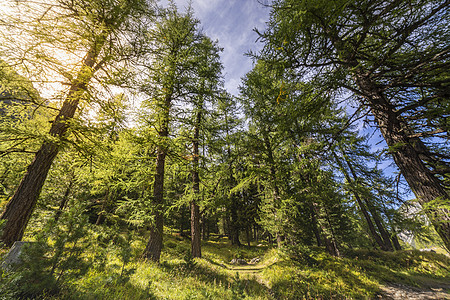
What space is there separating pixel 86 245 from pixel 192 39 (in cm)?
1017

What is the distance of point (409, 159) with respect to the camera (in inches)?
132

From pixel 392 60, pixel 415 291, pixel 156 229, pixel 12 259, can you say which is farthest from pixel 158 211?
pixel 415 291

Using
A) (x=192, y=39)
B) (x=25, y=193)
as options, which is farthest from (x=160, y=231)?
(x=192, y=39)

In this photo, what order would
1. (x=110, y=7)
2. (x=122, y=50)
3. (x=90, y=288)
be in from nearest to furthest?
(x=90, y=288), (x=110, y=7), (x=122, y=50)

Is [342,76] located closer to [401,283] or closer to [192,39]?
[192,39]

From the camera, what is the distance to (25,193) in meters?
4.29

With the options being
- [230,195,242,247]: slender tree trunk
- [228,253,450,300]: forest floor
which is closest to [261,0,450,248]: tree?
[228,253,450,300]: forest floor

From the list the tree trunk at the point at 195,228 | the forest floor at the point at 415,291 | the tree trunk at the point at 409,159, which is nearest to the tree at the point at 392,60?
the tree trunk at the point at 409,159

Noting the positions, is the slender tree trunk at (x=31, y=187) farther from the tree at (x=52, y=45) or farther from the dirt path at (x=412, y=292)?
the dirt path at (x=412, y=292)

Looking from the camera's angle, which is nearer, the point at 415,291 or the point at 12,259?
the point at 12,259

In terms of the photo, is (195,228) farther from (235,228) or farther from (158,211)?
(235,228)

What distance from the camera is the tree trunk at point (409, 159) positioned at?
9.57 ft

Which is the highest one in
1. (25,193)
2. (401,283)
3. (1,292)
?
(25,193)

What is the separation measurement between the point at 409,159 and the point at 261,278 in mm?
8715
